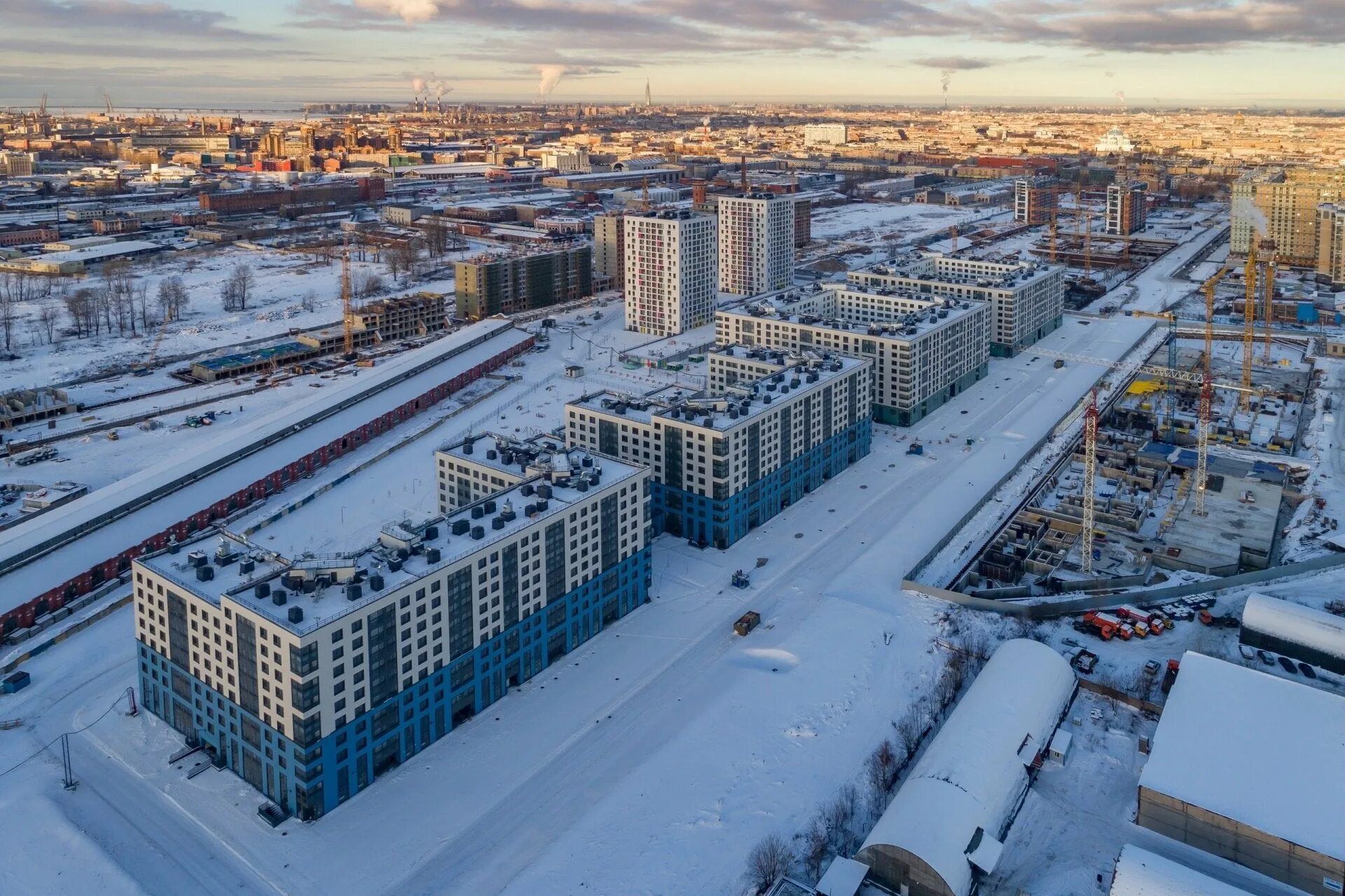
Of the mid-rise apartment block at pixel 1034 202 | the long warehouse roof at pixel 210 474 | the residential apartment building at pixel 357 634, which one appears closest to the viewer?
the residential apartment building at pixel 357 634

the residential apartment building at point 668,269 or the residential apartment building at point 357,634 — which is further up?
the residential apartment building at point 668,269

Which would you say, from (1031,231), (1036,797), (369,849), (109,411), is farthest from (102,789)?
(1031,231)

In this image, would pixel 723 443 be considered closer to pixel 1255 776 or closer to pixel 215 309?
pixel 1255 776

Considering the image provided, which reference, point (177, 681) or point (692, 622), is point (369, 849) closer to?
point (177, 681)

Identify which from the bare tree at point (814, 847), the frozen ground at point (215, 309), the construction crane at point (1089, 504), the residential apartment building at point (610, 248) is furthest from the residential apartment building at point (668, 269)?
the bare tree at point (814, 847)

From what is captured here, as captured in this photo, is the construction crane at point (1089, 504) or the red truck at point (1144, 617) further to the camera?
the construction crane at point (1089, 504)

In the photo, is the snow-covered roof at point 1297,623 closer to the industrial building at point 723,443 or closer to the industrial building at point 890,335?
the industrial building at point 723,443
